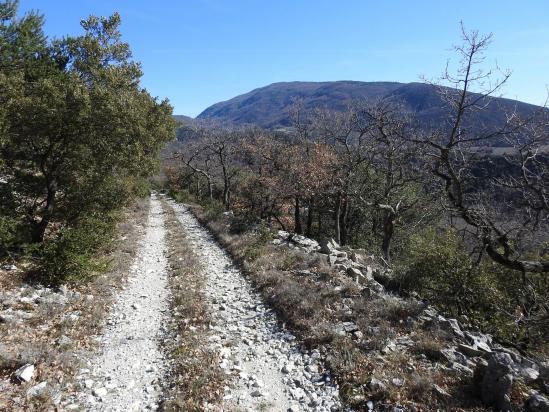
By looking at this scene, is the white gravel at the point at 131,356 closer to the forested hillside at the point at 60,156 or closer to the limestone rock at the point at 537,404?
the forested hillside at the point at 60,156

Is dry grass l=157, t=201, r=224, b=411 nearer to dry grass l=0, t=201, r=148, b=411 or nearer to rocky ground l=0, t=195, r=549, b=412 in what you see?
rocky ground l=0, t=195, r=549, b=412

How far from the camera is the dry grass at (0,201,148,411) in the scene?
22.0ft

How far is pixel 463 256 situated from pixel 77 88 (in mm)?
16782

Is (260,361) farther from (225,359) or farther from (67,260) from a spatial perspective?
(67,260)

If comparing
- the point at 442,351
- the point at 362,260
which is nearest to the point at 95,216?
the point at 362,260

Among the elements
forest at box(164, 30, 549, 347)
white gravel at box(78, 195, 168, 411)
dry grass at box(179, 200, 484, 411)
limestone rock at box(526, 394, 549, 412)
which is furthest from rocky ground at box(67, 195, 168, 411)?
forest at box(164, 30, 549, 347)

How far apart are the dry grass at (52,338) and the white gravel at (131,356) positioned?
1.23 feet

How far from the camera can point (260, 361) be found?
8469 millimetres

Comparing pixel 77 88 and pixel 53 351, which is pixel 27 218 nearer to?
pixel 77 88

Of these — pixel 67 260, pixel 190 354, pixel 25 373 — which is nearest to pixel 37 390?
pixel 25 373

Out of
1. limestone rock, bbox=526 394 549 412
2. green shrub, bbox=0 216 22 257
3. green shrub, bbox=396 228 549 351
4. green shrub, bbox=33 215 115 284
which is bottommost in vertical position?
green shrub, bbox=396 228 549 351

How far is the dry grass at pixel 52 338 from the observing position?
6703 mm

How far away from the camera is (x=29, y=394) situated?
21.7 feet

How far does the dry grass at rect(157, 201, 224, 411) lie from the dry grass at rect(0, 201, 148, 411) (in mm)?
2032
